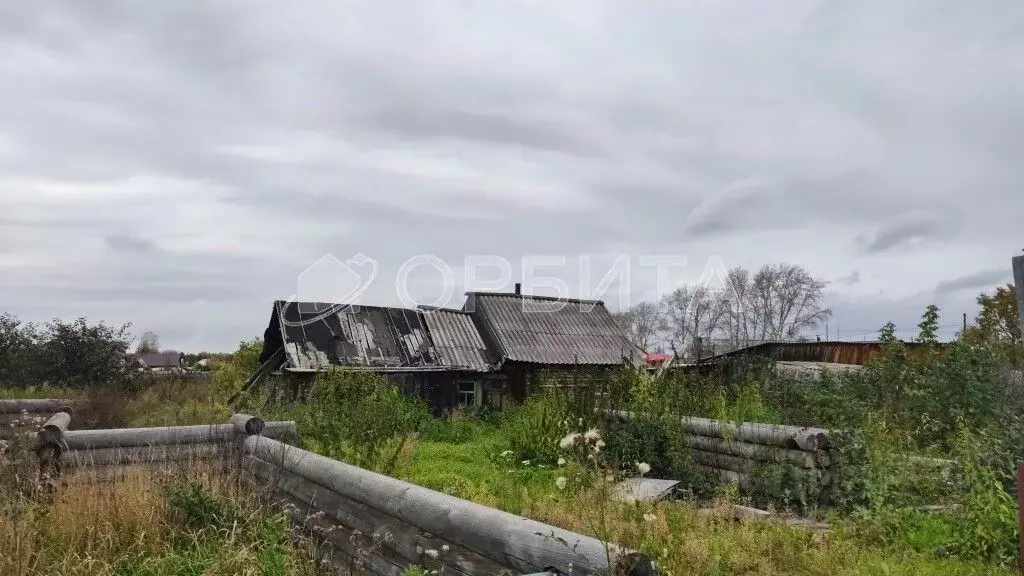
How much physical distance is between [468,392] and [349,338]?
3440mm

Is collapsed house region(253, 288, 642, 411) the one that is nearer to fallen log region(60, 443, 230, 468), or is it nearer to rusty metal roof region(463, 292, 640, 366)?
rusty metal roof region(463, 292, 640, 366)

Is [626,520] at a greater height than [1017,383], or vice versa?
[1017,383]

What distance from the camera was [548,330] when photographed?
2167cm

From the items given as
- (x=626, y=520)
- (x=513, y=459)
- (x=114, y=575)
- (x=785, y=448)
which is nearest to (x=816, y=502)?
(x=785, y=448)

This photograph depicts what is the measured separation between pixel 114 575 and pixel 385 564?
6.60 ft

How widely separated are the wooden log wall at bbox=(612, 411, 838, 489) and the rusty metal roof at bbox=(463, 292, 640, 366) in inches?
396

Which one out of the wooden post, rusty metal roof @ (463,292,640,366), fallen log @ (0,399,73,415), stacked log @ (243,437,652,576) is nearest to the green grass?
stacked log @ (243,437,652,576)

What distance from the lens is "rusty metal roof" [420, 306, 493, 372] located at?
1930 cm

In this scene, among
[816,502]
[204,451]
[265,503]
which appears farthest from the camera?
[204,451]

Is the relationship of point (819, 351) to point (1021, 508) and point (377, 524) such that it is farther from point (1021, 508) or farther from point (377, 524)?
point (377, 524)

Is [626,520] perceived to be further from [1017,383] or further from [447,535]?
[1017,383]

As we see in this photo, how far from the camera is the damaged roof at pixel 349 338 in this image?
1819 cm

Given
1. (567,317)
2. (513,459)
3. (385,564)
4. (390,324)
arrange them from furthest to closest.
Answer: (567,317) < (390,324) < (513,459) < (385,564)

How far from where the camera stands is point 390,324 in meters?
20.3
